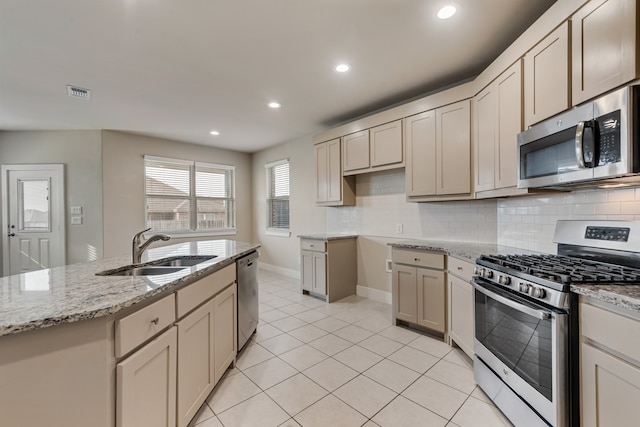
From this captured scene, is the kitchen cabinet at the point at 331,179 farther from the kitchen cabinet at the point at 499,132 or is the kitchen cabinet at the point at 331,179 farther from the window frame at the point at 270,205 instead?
the kitchen cabinet at the point at 499,132

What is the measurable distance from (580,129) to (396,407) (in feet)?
6.30

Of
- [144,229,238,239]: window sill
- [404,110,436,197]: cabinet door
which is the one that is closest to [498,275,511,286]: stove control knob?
[404,110,436,197]: cabinet door

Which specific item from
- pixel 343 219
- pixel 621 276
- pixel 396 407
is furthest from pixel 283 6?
pixel 343 219

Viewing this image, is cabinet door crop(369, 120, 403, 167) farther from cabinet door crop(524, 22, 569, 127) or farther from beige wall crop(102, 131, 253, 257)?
beige wall crop(102, 131, 253, 257)

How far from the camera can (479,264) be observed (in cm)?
196

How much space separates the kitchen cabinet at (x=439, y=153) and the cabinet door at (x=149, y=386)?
264cm

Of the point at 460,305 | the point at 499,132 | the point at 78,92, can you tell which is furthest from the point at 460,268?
the point at 78,92

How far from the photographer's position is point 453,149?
279cm

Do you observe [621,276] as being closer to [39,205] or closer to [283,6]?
[283,6]

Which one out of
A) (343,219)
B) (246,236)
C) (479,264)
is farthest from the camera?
(246,236)

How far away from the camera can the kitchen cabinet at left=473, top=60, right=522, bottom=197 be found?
6.76 feet

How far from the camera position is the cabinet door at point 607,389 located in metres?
1.04

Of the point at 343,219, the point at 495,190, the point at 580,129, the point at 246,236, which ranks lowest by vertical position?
the point at 246,236

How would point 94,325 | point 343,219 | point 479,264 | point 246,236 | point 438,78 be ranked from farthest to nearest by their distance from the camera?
point 246,236, point 343,219, point 438,78, point 479,264, point 94,325
